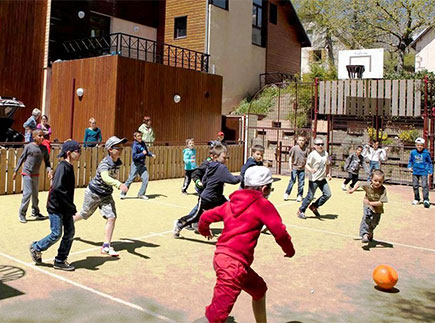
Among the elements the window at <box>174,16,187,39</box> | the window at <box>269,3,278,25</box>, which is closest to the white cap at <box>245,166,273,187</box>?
the window at <box>174,16,187,39</box>

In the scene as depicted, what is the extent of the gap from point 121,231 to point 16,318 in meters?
4.07

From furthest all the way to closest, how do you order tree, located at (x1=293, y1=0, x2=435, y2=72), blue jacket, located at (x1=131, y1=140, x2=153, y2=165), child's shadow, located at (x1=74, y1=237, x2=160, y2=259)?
tree, located at (x1=293, y1=0, x2=435, y2=72) → blue jacket, located at (x1=131, y1=140, x2=153, y2=165) → child's shadow, located at (x1=74, y1=237, x2=160, y2=259)

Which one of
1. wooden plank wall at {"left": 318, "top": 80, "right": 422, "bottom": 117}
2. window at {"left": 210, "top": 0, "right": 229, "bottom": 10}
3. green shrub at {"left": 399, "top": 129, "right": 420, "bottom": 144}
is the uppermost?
window at {"left": 210, "top": 0, "right": 229, "bottom": 10}

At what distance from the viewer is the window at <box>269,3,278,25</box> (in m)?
31.0

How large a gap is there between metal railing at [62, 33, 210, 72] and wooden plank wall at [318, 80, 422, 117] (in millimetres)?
6630

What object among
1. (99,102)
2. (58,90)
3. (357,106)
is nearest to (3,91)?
(58,90)

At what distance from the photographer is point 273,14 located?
1231 inches

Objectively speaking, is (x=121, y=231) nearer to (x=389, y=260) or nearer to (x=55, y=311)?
(x=55, y=311)

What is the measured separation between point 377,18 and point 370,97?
14.0 meters

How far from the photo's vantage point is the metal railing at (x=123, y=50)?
2097cm

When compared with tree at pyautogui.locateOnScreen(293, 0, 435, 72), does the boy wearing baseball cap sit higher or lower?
lower

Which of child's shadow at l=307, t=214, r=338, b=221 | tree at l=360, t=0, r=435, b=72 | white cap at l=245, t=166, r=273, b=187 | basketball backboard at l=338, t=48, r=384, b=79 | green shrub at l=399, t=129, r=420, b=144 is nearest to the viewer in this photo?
white cap at l=245, t=166, r=273, b=187

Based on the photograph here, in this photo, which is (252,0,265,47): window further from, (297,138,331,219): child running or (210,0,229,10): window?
(297,138,331,219): child running

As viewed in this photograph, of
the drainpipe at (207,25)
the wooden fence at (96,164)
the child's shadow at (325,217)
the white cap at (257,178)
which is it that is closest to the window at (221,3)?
the drainpipe at (207,25)
